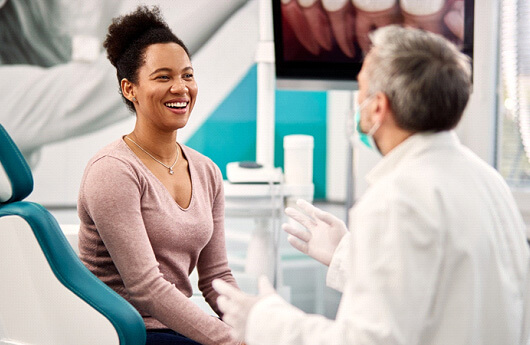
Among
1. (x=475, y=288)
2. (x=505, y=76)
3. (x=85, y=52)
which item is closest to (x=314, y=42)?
(x=505, y=76)

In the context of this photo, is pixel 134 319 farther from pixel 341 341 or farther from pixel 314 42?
pixel 314 42

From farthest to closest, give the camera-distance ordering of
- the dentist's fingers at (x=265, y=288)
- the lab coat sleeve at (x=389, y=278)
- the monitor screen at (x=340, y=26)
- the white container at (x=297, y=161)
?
the white container at (x=297, y=161), the monitor screen at (x=340, y=26), the dentist's fingers at (x=265, y=288), the lab coat sleeve at (x=389, y=278)

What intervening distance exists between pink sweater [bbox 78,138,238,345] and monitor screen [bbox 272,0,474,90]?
94 centimetres

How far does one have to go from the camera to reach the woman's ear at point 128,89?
1.54 meters

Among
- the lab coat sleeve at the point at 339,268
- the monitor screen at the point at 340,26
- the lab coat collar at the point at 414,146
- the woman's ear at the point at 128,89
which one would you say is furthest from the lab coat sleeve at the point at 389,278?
the monitor screen at the point at 340,26

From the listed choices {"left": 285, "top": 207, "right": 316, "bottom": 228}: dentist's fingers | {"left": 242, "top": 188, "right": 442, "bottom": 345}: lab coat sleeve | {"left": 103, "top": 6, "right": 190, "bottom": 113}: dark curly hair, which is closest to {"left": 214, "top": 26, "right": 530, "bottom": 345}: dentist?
{"left": 242, "top": 188, "right": 442, "bottom": 345}: lab coat sleeve

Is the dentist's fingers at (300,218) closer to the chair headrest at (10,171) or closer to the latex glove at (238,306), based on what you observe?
the latex glove at (238,306)

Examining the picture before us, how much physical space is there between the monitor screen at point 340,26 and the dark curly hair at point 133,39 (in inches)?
31.6

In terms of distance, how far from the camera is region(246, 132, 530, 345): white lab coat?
2.67ft

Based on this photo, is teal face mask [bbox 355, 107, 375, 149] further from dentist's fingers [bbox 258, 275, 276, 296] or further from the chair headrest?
the chair headrest

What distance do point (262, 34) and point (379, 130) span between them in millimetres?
1795

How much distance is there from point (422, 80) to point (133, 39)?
3.03 feet

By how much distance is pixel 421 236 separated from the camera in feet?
2.69

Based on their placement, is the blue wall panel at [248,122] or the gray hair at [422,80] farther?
the blue wall panel at [248,122]
